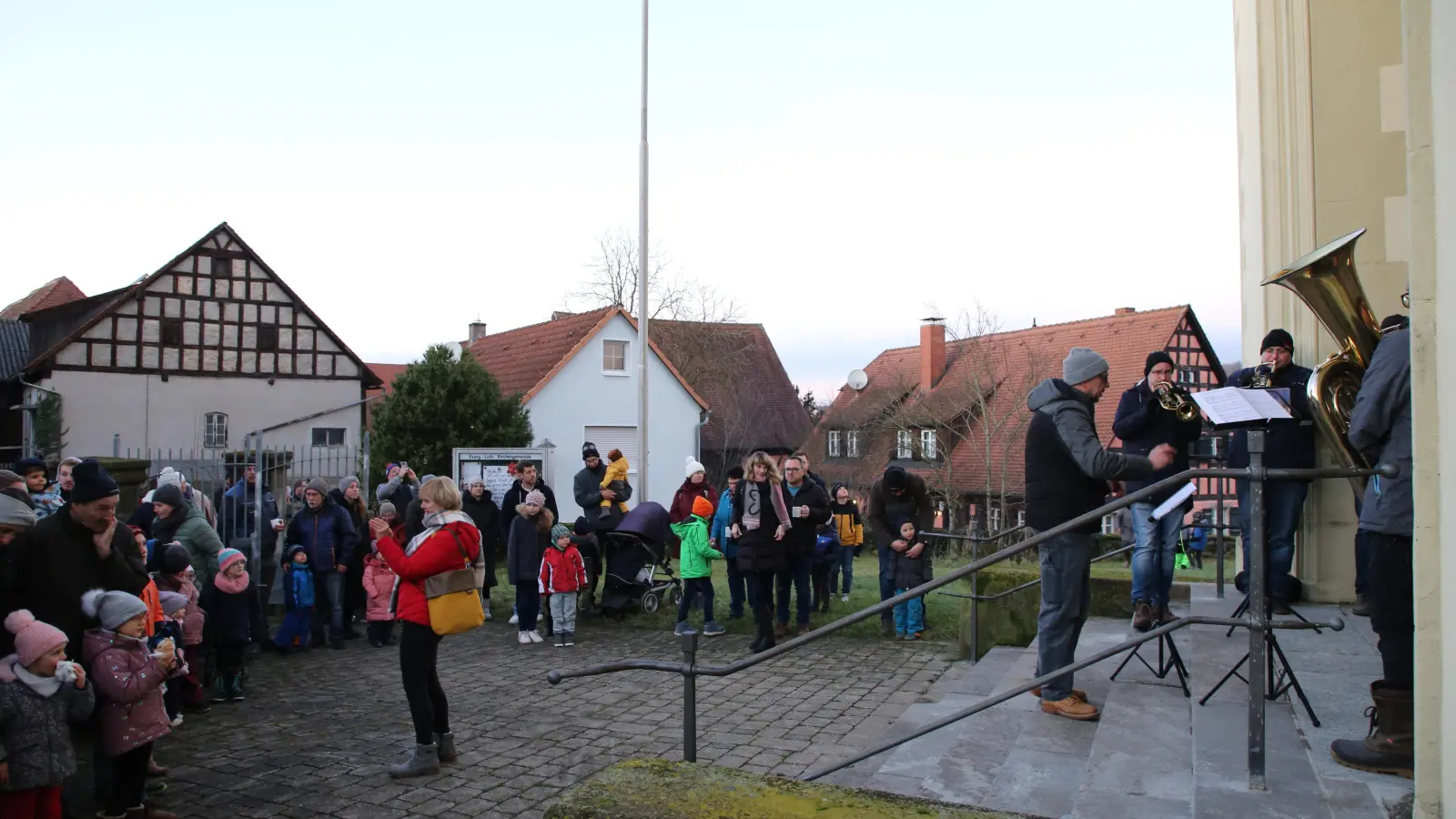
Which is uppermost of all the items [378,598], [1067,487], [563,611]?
[1067,487]

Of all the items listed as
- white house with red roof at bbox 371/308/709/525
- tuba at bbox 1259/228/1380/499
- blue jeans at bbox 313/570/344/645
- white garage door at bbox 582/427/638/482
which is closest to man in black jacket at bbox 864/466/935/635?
tuba at bbox 1259/228/1380/499

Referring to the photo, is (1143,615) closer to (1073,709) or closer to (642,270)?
(1073,709)

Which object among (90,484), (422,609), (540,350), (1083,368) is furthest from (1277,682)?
(540,350)

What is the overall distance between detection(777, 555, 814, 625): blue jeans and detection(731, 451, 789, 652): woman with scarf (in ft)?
0.78

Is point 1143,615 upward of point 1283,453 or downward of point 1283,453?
downward

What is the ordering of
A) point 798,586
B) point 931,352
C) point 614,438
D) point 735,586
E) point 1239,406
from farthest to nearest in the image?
1. point 931,352
2. point 614,438
3. point 735,586
4. point 798,586
5. point 1239,406

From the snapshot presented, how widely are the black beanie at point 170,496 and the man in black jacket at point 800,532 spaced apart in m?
5.17

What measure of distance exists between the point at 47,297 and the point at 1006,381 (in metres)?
40.3

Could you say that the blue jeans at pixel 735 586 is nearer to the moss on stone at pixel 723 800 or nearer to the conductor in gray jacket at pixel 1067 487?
the conductor in gray jacket at pixel 1067 487

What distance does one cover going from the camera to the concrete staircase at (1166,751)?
3.64 meters

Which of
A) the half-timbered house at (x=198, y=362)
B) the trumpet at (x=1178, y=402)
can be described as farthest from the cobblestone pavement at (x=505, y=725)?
the half-timbered house at (x=198, y=362)

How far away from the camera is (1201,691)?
16.4 feet

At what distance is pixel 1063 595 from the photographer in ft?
17.6

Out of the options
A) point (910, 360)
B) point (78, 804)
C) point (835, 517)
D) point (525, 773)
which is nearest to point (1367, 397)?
point (525, 773)
